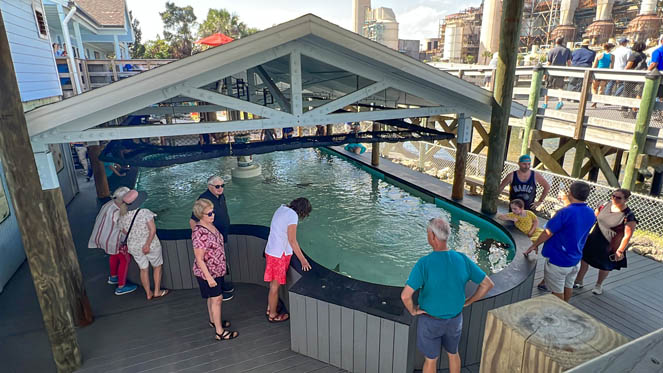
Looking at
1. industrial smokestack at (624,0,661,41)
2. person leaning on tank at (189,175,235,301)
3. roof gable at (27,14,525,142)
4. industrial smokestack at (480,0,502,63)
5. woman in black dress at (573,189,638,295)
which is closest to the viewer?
roof gable at (27,14,525,142)

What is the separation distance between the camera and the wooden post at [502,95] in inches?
215

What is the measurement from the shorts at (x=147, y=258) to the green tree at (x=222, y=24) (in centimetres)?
5016

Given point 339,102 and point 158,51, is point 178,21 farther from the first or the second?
point 339,102

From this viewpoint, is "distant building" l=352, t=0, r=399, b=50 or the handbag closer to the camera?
the handbag

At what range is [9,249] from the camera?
18.7 feet

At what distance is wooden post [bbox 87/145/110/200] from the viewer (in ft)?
25.5

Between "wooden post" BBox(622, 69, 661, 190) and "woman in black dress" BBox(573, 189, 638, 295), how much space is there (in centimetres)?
356

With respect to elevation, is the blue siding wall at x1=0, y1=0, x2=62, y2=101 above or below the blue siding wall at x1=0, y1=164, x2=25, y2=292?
above

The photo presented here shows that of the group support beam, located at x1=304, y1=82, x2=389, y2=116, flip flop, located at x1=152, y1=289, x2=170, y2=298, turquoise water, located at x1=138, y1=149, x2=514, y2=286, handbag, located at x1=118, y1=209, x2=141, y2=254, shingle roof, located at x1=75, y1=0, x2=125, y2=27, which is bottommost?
flip flop, located at x1=152, y1=289, x2=170, y2=298

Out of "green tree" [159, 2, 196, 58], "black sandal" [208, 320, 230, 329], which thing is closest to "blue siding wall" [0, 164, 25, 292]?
"black sandal" [208, 320, 230, 329]

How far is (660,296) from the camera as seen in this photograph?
5.02 meters

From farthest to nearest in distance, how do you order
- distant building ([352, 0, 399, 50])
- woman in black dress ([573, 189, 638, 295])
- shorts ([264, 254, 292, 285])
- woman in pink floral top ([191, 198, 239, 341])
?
1. distant building ([352, 0, 399, 50])
2. woman in black dress ([573, 189, 638, 295])
3. shorts ([264, 254, 292, 285])
4. woman in pink floral top ([191, 198, 239, 341])

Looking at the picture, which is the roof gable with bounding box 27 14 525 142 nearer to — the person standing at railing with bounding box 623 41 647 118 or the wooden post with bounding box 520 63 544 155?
the wooden post with bounding box 520 63 544 155

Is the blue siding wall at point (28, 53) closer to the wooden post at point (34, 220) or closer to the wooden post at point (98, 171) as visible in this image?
→ the wooden post at point (98, 171)
